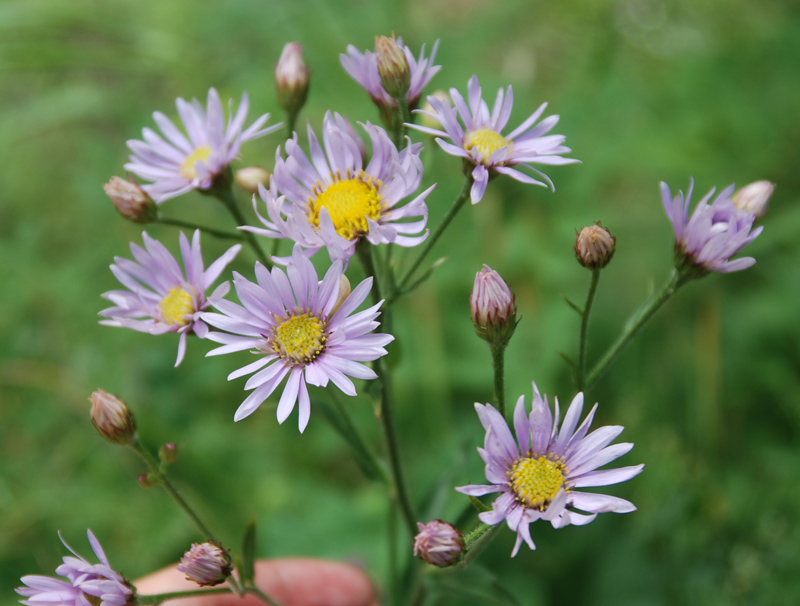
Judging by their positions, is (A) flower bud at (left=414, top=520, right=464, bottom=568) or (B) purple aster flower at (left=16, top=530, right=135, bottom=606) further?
(B) purple aster flower at (left=16, top=530, right=135, bottom=606)

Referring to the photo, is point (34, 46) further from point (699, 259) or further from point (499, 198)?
point (699, 259)

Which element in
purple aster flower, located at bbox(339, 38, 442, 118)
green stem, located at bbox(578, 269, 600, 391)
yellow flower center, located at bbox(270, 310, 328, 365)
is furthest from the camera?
purple aster flower, located at bbox(339, 38, 442, 118)

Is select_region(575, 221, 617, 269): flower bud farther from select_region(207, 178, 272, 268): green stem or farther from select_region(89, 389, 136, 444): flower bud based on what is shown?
select_region(89, 389, 136, 444): flower bud

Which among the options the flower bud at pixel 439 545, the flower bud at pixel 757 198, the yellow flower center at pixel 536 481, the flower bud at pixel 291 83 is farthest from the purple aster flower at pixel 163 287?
the flower bud at pixel 757 198

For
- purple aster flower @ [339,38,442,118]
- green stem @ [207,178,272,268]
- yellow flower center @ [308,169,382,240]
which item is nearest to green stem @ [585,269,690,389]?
yellow flower center @ [308,169,382,240]

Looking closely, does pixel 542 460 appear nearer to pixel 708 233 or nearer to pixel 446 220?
pixel 446 220

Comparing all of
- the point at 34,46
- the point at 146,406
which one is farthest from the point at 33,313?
the point at 34,46

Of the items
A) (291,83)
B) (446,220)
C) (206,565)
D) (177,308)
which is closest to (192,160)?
(291,83)
